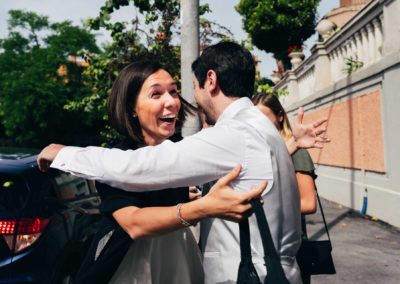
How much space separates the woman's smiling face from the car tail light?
1.82m

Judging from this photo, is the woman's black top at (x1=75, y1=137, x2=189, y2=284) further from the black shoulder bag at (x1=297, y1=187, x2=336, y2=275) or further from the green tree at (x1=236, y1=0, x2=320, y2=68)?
the green tree at (x1=236, y1=0, x2=320, y2=68)

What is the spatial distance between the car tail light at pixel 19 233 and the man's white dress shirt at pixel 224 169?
1992mm

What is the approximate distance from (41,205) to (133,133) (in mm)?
1851

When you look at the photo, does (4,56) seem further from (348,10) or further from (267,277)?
(267,277)

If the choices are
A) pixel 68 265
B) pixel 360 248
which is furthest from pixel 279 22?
pixel 68 265

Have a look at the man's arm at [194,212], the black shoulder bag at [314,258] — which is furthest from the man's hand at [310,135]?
the man's arm at [194,212]

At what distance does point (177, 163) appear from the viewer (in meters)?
1.44

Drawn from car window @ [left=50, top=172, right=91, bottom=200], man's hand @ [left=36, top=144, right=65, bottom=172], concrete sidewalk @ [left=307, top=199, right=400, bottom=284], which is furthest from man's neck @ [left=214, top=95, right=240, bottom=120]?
concrete sidewalk @ [left=307, top=199, right=400, bottom=284]

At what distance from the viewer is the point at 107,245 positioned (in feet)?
5.53

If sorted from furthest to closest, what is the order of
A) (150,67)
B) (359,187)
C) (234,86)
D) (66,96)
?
(66,96), (359,187), (150,67), (234,86)

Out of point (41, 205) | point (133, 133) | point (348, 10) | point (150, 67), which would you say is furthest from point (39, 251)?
point (348, 10)

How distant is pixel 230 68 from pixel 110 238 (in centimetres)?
82

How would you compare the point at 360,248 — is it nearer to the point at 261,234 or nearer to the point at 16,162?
the point at 16,162

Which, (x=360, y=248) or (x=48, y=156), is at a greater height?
(x=48, y=156)
